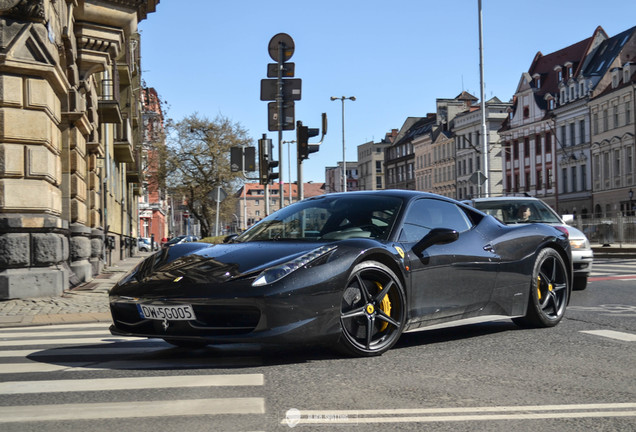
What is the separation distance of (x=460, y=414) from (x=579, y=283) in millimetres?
10329

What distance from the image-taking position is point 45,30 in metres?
13.4

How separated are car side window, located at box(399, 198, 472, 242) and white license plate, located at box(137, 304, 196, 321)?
5.76 ft

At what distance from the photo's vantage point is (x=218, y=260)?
6141mm

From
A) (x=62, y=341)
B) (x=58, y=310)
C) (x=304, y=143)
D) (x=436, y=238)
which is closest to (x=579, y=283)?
(x=304, y=143)

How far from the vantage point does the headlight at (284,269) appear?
5711mm

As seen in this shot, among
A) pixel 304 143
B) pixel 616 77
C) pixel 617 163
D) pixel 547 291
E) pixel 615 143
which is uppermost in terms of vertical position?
pixel 616 77

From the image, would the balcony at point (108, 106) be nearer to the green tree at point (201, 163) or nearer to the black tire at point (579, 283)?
the black tire at point (579, 283)

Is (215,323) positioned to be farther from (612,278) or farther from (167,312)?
(612,278)

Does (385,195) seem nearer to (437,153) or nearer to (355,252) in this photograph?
(355,252)

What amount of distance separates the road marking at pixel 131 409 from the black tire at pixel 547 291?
155 inches

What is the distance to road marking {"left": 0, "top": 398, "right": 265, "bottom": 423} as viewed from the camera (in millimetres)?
4332

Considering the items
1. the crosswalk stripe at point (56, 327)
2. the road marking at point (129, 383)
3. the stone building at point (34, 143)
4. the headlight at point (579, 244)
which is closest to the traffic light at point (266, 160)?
the stone building at point (34, 143)

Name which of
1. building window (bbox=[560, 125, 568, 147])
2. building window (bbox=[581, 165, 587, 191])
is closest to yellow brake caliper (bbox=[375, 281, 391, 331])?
building window (bbox=[581, 165, 587, 191])

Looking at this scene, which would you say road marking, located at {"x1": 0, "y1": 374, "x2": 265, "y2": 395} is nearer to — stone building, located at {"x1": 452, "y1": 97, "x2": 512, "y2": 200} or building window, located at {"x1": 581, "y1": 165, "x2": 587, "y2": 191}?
building window, located at {"x1": 581, "y1": 165, "x2": 587, "y2": 191}
